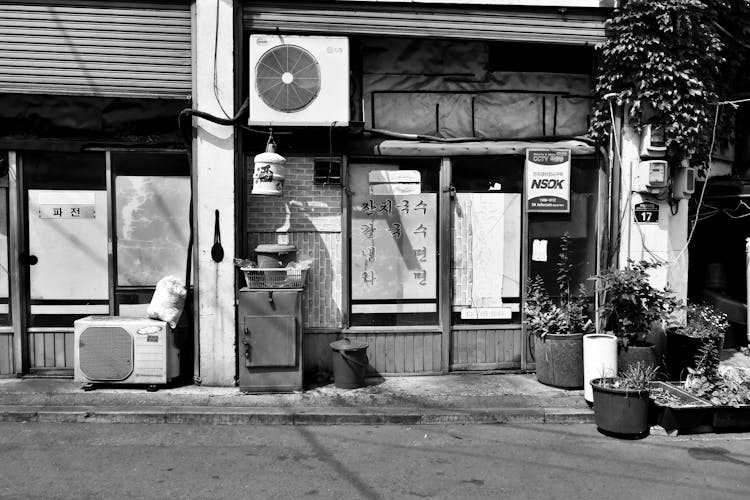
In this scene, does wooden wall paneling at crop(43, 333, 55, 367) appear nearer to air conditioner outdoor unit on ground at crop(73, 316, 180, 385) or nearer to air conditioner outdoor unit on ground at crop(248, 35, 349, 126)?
air conditioner outdoor unit on ground at crop(73, 316, 180, 385)

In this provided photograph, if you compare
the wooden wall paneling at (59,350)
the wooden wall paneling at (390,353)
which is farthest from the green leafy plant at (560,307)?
the wooden wall paneling at (59,350)

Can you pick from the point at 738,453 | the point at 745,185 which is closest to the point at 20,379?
the point at 738,453

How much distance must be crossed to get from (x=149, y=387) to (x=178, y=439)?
4.55ft

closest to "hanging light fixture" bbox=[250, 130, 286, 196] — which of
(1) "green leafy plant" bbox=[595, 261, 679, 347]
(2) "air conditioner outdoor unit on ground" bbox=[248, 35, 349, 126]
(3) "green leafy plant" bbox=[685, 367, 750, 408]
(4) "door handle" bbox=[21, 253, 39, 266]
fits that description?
(2) "air conditioner outdoor unit on ground" bbox=[248, 35, 349, 126]

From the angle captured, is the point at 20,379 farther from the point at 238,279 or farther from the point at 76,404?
the point at 238,279

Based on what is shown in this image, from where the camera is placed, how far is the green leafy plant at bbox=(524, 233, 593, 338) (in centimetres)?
762

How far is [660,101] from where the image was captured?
7555 millimetres

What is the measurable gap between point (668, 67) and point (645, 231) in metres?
2.02

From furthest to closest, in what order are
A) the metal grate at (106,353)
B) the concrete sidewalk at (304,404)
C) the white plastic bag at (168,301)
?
the white plastic bag at (168,301) < the metal grate at (106,353) < the concrete sidewalk at (304,404)

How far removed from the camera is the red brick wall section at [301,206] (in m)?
7.87

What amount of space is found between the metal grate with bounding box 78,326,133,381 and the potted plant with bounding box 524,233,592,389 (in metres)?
4.92

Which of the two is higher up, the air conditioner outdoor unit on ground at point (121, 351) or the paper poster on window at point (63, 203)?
the paper poster on window at point (63, 203)

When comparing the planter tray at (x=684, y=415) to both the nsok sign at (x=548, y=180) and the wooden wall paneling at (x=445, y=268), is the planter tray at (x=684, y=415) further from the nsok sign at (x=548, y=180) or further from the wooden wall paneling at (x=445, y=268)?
the nsok sign at (x=548, y=180)

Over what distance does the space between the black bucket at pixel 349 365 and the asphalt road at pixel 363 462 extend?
0.94m
